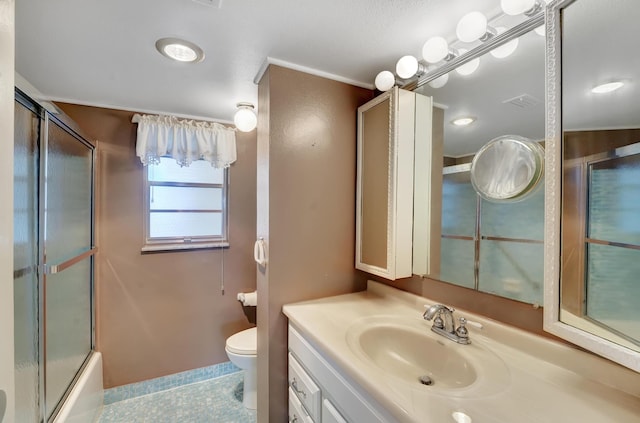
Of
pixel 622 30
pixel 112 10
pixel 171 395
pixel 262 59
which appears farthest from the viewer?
pixel 171 395

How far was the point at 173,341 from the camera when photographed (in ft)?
6.92

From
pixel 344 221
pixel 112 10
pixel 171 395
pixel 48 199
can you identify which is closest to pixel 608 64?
pixel 344 221

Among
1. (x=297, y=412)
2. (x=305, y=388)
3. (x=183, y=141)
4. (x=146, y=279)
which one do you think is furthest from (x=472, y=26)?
(x=146, y=279)

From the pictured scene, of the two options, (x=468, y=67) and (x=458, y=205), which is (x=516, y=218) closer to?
(x=458, y=205)

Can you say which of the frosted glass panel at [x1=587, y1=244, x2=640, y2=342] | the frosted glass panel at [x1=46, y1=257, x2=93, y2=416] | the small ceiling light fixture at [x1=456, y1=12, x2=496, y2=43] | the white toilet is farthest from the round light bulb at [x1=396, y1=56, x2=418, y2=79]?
the frosted glass panel at [x1=46, y1=257, x2=93, y2=416]

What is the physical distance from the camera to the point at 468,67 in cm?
112

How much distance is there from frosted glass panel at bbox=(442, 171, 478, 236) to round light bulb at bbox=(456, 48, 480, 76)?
16.7 inches

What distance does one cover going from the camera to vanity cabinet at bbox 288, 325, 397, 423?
803 millimetres

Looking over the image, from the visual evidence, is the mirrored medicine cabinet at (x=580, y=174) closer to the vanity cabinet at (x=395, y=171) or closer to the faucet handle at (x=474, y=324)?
the faucet handle at (x=474, y=324)

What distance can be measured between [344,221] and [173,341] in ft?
5.65

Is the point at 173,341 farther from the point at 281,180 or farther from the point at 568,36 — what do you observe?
the point at 568,36

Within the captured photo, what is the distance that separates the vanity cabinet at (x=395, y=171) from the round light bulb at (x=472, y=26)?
357 mm

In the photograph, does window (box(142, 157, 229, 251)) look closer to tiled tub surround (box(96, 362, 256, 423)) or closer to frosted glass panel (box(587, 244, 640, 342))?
tiled tub surround (box(96, 362, 256, 423))

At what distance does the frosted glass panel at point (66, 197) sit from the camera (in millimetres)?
1377
